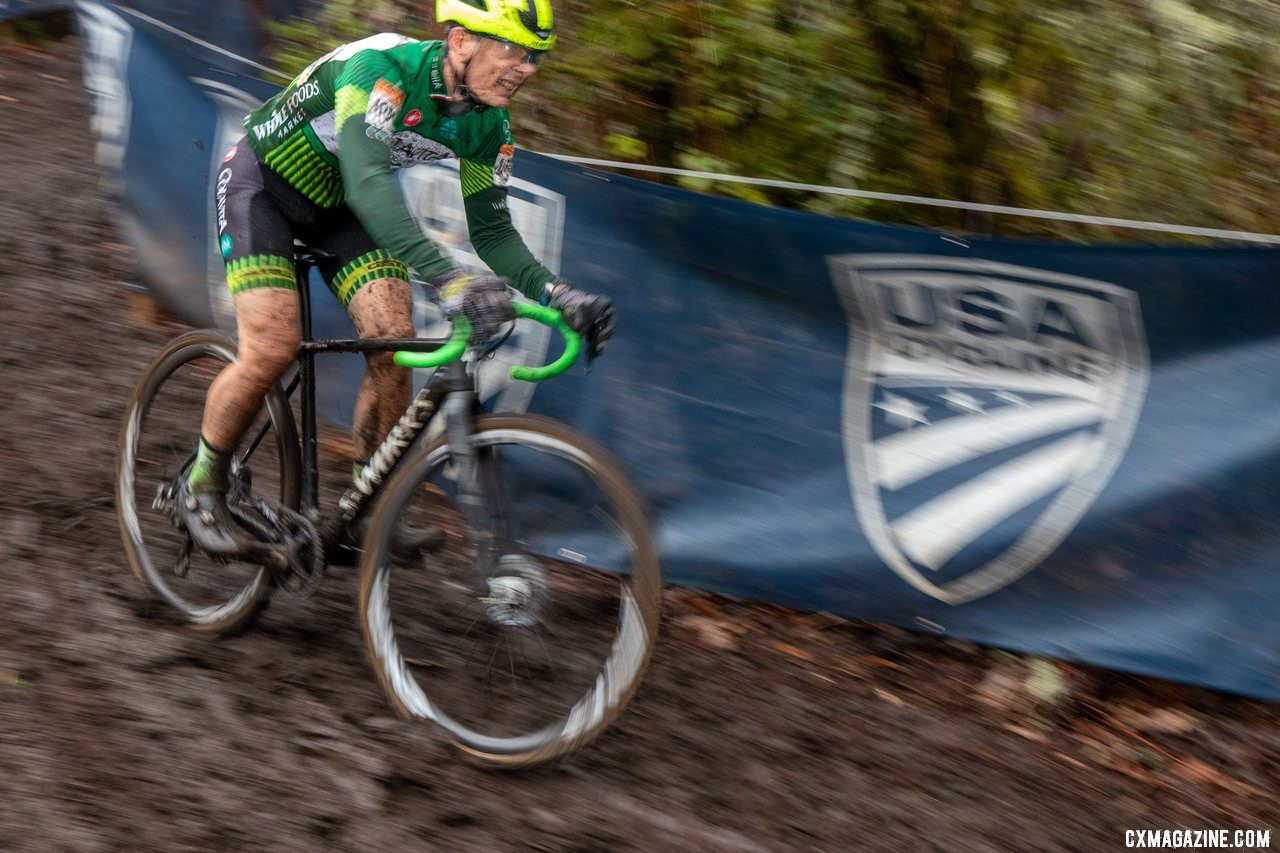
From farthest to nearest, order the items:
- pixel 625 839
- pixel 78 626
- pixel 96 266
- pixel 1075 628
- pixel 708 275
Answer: pixel 96 266, pixel 708 275, pixel 1075 628, pixel 78 626, pixel 625 839

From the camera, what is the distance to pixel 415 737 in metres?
3.42

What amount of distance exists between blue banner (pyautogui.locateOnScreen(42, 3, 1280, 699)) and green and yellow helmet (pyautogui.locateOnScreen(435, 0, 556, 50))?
4.12 feet

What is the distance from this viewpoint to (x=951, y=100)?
5.02m

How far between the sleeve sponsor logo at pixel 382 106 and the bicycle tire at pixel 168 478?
3.30 feet

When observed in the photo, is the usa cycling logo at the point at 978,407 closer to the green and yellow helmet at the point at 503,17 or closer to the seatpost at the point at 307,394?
the green and yellow helmet at the point at 503,17

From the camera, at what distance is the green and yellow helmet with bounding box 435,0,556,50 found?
3285mm

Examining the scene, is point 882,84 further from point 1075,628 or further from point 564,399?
point 1075,628

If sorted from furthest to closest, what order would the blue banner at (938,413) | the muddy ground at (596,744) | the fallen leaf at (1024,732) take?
1. the fallen leaf at (1024,732)
2. the blue banner at (938,413)
3. the muddy ground at (596,744)

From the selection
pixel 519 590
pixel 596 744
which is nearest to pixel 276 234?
pixel 519 590

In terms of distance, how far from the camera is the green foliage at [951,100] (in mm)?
4504

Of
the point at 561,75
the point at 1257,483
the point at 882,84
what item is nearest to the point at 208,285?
the point at 561,75

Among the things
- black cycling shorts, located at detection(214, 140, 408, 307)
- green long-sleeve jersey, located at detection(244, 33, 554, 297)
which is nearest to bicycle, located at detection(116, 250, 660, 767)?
black cycling shorts, located at detection(214, 140, 408, 307)

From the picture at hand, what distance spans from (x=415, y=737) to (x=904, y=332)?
215 centimetres

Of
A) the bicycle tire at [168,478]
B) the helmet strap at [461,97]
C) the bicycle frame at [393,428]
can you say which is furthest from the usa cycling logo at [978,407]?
the bicycle tire at [168,478]
